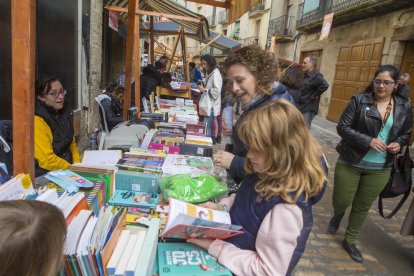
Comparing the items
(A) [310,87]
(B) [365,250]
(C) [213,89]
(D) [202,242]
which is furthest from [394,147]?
(C) [213,89]

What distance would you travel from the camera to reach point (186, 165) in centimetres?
224

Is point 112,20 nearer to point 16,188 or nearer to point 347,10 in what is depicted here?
point 16,188

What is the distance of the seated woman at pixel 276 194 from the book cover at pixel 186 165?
2.62 ft

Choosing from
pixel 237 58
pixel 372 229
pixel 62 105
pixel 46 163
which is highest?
pixel 237 58

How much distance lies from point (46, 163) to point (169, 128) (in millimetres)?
1366

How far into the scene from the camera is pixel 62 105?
279cm

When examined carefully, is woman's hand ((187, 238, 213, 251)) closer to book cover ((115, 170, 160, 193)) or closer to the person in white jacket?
book cover ((115, 170, 160, 193))

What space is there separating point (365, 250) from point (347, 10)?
32.9ft

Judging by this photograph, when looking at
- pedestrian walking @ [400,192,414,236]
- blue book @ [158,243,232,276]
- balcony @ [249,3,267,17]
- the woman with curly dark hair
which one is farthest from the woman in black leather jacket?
balcony @ [249,3,267,17]

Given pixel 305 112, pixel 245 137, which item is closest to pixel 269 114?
pixel 245 137

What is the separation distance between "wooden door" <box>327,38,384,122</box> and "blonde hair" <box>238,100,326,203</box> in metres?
8.77

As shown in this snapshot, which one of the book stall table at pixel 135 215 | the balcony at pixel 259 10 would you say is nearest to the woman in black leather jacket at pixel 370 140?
the book stall table at pixel 135 215

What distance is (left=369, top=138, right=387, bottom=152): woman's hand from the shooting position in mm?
2594

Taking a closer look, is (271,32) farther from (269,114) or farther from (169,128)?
(269,114)
